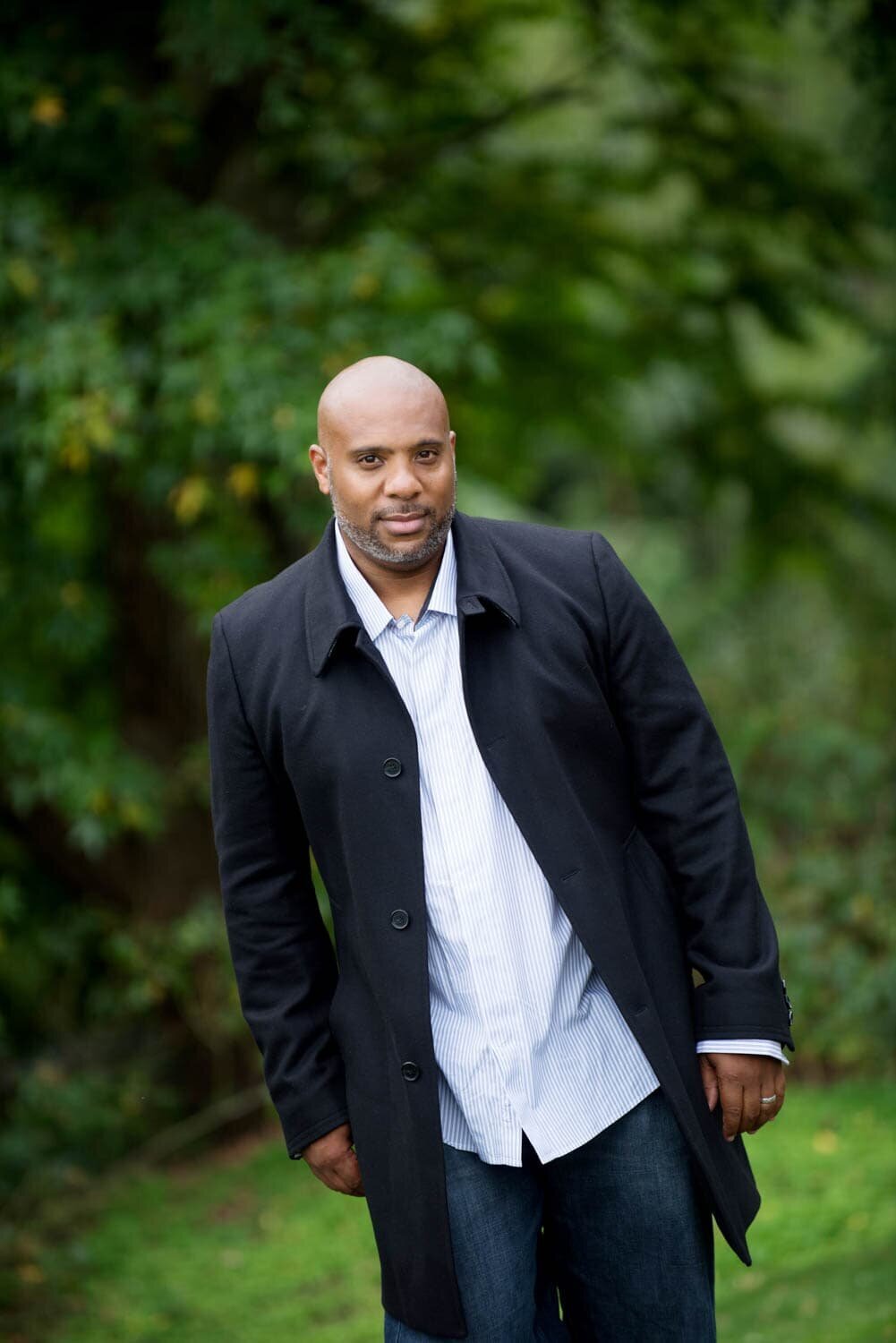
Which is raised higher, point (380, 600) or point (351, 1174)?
point (380, 600)

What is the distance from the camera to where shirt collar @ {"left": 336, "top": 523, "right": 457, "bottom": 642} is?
2.37m

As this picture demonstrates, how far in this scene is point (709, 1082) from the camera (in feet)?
7.73

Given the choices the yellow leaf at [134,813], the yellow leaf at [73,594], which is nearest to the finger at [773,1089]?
the yellow leaf at [134,813]

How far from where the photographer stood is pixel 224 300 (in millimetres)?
5039

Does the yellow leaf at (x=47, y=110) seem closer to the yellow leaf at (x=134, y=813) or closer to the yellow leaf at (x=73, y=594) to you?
the yellow leaf at (x=73, y=594)

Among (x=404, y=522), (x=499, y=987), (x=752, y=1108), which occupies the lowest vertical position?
(x=752, y=1108)

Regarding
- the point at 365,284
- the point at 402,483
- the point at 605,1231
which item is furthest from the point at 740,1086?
the point at 365,284

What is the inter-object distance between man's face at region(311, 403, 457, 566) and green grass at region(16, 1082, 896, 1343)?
2.57 m

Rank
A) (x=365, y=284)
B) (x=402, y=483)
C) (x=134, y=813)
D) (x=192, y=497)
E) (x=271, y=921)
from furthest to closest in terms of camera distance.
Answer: (x=134, y=813)
(x=192, y=497)
(x=365, y=284)
(x=271, y=921)
(x=402, y=483)

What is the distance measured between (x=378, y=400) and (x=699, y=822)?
86 centimetres

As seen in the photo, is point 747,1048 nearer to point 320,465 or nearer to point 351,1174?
point 351,1174

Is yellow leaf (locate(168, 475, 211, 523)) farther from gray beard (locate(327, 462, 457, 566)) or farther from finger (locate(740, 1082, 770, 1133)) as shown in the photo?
finger (locate(740, 1082, 770, 1133))

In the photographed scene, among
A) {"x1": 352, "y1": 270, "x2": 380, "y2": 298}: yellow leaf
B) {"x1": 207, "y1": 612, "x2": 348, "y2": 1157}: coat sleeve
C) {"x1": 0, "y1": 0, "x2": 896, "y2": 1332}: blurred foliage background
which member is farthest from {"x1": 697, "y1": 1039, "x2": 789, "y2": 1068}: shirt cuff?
{"x1": 352, "y1": 270, "x2": 380, "y2": 298}: yellow leaf

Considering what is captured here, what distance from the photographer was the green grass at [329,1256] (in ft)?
13.8
